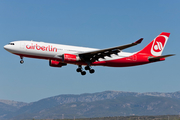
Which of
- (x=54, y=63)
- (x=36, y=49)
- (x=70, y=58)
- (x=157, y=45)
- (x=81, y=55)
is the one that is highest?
(x=157, y=45)

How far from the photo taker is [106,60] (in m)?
54.8

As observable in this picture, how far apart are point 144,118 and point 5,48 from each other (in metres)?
142

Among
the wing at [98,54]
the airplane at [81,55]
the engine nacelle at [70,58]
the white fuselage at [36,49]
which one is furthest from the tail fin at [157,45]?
the white fuselage at [36,49]

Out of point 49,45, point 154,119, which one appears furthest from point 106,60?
point 154,119

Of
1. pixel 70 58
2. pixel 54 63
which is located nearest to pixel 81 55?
pixel 70 58

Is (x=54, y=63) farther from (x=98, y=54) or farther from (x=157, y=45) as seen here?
(x=157, y=45)

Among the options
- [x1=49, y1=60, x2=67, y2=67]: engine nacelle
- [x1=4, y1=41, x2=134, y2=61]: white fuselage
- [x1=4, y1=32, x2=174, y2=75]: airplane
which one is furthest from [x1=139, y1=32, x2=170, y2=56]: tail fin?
[x1=4, y1=41, x2=134, y2=61]: white fuselage

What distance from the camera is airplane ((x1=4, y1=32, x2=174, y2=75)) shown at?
4981 cm

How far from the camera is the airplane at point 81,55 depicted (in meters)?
49.8

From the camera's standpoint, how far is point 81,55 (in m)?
52.0

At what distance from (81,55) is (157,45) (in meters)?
18.4

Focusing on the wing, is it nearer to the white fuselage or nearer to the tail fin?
the white fuselage

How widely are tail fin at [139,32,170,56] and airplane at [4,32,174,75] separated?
0.22m

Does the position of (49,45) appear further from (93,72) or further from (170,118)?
(170,118)
